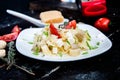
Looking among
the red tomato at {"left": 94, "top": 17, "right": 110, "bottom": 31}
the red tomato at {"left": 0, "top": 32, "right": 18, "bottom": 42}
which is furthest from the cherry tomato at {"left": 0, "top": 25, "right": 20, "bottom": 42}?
the red tomato at {"left": 94, "top": 17, "right": 110, "bottom": 31}

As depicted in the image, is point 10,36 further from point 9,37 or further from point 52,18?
point 52,18

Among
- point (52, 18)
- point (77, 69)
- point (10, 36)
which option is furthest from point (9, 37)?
point (77, 69)

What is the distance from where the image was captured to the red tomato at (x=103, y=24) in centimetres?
173

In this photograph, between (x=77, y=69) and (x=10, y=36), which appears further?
(x=10, y=36)

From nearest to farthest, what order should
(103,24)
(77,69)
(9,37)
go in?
(77,69) → (9,37) → (103,24)

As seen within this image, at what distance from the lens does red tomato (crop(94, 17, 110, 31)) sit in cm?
173

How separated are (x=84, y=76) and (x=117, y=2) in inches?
47.6

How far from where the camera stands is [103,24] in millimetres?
1740

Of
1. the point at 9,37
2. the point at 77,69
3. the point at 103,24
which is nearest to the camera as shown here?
the point at 77,69

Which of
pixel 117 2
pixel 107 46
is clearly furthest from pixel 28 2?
pixel 107 46

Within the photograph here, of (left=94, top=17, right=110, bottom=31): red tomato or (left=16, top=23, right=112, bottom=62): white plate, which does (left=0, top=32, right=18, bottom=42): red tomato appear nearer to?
(left=16, top=23, right=112, bottom=62): white plate

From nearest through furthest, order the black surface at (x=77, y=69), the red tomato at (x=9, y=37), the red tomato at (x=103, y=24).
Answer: the black surface at (x=77, y=69), the red tomato at (x=9, y=37), the red tomato at (x=103, y=24)

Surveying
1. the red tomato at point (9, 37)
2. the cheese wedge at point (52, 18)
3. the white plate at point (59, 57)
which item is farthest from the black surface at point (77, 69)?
the cheese wedge at point (52, 18)

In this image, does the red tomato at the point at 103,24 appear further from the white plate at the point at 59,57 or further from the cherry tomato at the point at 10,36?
the cherry tomato at the point at 10,36
